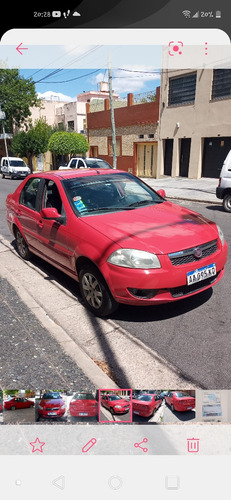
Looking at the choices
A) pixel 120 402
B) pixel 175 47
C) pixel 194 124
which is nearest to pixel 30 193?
pixel 175 47

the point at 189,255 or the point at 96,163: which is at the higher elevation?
the point at 96,163

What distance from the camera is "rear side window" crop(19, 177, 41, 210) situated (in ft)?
15.8

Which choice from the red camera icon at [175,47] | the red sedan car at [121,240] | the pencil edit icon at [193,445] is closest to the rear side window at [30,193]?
the red sedan car at [121,240]

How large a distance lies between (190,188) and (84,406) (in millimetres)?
14814

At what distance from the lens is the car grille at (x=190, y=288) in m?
3.05

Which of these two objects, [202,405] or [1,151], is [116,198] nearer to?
[202,405]

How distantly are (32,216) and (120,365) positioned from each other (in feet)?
8.98

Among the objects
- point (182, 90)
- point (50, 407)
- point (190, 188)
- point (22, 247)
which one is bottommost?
point (22, 247)

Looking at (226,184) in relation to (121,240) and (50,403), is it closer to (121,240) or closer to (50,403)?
(121,240)

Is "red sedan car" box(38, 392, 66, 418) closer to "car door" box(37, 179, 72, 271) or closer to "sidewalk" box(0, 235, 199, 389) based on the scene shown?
"sidewalk" box(0, 235, 199, 389)

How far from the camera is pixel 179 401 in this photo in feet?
4.95

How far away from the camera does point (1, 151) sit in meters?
42.6

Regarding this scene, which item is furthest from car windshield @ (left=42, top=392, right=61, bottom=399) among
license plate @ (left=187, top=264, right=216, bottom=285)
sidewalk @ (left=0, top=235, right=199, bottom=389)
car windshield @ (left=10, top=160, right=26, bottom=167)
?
car windshield @ (left=10, top=160, right=26, bottom=167)

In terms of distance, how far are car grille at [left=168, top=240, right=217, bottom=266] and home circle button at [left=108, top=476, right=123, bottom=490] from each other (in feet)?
6.32
